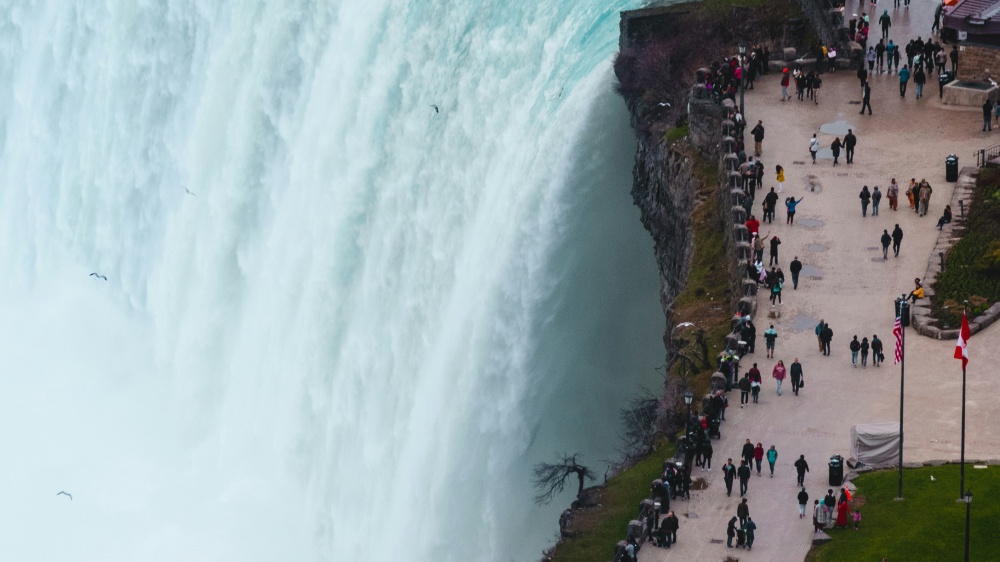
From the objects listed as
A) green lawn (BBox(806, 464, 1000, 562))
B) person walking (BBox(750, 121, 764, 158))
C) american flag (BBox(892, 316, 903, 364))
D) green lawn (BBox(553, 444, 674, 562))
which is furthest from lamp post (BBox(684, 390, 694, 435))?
person walking (BBox(750, 121, 764, 158))

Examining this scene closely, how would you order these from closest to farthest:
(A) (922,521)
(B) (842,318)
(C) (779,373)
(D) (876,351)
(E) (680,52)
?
1. (A) (922,521)
2. (C) (779,373)
3. (D) (876,351)
4. (B) (842,318)
5. (E) (680,52)

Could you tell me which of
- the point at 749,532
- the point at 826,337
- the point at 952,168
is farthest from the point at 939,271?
the point at 749,532

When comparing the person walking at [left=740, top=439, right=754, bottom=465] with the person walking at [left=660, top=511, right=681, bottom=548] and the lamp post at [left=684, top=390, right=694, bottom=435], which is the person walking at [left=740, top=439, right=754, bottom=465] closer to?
the lamp post at [left=684, top=390, right=694, bottom=435]

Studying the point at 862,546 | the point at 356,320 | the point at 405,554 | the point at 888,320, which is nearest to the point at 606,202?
the point at 356,320

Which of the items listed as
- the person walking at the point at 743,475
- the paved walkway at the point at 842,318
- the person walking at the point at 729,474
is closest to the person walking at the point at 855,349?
the paved walkway at the point at 842,318

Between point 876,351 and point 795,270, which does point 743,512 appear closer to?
point 876,351
